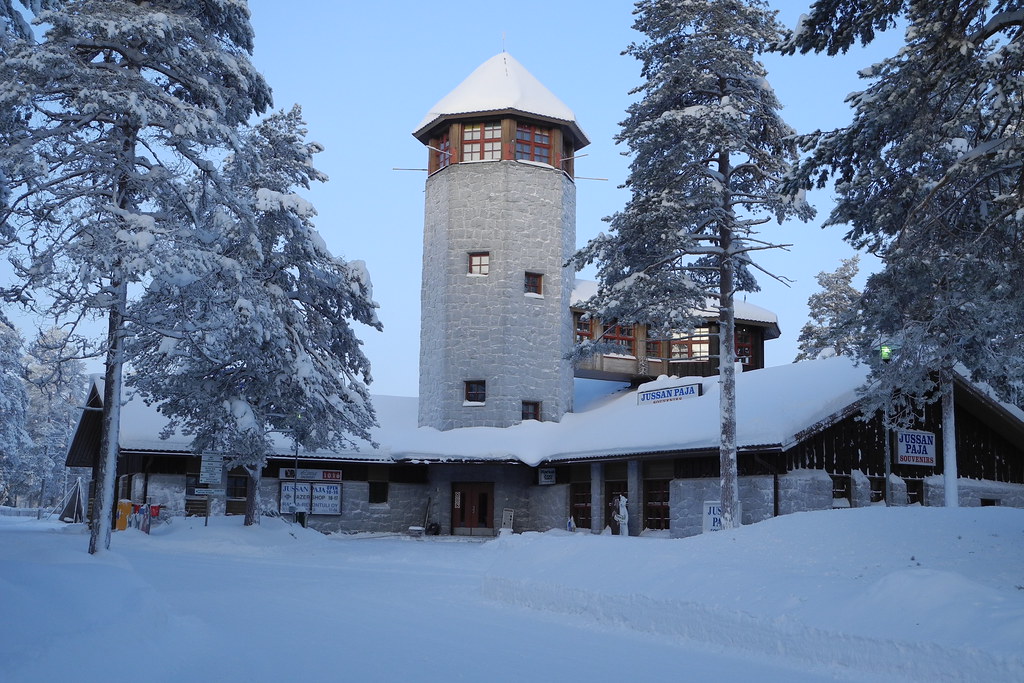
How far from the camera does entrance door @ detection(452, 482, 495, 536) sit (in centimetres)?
3259

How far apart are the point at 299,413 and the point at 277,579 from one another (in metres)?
7.64

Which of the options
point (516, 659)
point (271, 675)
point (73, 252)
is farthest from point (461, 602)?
point (73, 252)

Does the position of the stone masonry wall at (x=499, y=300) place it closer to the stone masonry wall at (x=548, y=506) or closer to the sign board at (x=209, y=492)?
the stone masonry wall at (x=548, y=506)

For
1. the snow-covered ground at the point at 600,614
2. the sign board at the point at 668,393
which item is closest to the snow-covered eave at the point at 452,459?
the sign board at the point at 668,393

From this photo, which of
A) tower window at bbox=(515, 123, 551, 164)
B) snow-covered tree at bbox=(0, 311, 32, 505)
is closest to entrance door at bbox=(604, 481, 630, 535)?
tower window at bbox=(515, 123, 551, 164)

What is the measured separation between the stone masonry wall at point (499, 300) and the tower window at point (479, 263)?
0.23 metres

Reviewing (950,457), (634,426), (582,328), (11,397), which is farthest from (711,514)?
(11,397)

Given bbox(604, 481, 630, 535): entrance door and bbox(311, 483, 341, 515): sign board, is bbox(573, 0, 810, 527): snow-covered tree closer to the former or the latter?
bbox(604, 481, 630, 535): entrance door

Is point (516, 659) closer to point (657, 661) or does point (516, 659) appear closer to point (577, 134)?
point (657, 661)

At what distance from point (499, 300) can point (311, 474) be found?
8.65 meters

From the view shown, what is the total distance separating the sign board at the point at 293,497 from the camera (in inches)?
1217

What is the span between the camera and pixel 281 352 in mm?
22500

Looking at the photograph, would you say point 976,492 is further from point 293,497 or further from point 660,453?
point 293,497

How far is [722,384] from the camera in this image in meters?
20.1
